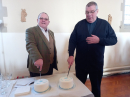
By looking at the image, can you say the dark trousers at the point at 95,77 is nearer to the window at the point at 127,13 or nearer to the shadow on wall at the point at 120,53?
the shadow on wall at the point at 120,53

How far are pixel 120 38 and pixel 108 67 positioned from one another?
2.58ft

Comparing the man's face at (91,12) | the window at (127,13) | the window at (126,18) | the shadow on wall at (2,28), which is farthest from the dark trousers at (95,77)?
the window at (127,13)

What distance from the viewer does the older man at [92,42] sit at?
122 centimetres

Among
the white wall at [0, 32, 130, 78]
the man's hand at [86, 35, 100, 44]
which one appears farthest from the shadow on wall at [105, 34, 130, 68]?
the man's hand at [86, 35, 100, 44]

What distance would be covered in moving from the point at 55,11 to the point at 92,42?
119 cm

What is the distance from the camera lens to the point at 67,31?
2172mm

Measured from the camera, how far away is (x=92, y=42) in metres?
1.21

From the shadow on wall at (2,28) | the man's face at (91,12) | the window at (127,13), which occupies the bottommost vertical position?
the shadow on wall at (2,28)

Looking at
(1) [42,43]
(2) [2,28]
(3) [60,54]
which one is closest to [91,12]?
(1) [42,43]

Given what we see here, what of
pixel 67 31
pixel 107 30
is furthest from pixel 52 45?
pixel 67 31

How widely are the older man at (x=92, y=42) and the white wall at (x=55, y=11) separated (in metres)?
0.85

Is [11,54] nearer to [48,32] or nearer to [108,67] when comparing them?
[48,32]

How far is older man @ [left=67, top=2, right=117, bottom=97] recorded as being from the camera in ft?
3.99

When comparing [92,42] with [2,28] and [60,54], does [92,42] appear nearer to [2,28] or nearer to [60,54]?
[60,54]
